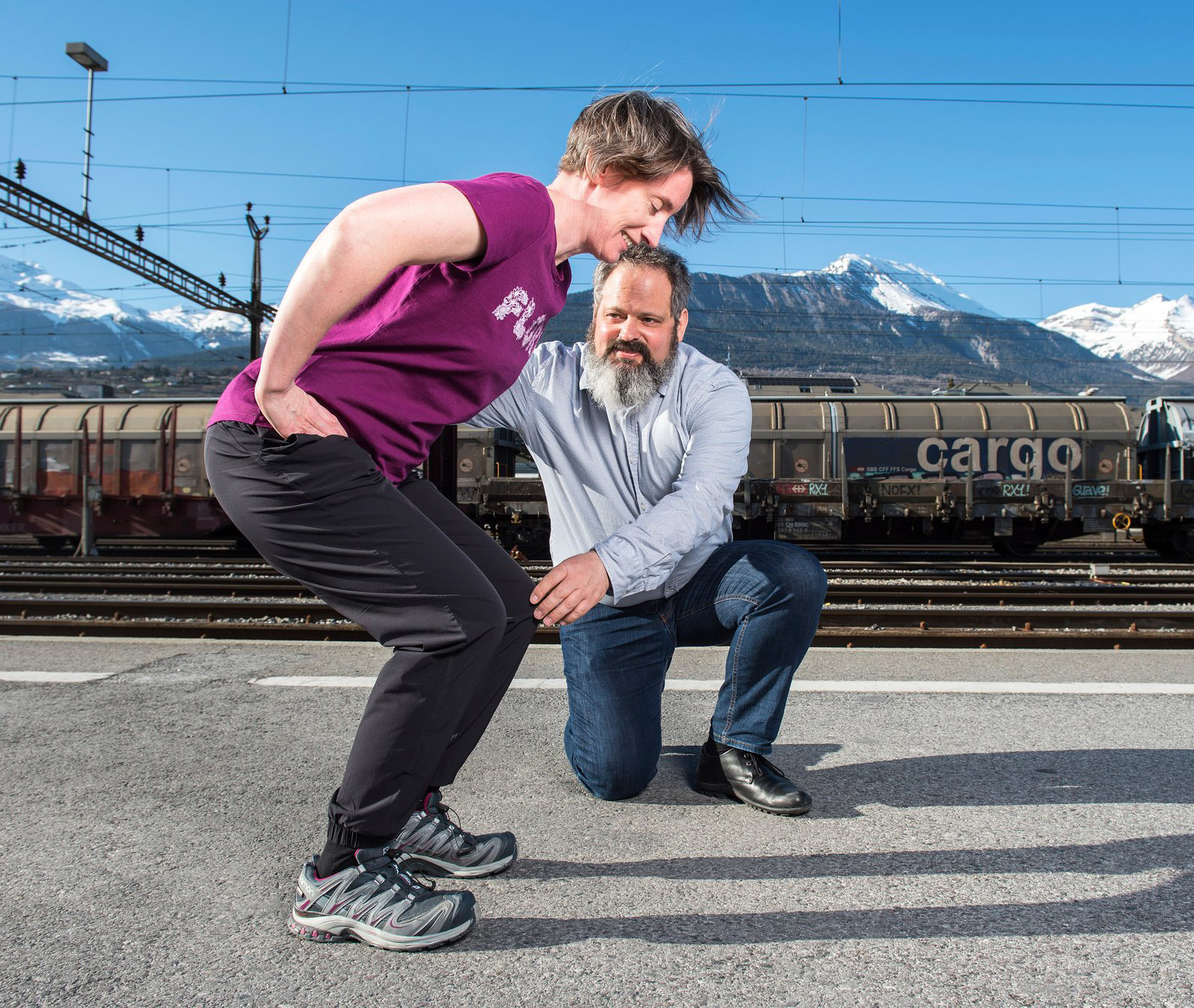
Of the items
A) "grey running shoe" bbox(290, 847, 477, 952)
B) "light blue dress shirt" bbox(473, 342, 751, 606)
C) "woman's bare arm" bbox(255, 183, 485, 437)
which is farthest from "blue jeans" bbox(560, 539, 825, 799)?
"woman's bare arm" bbox(255, 183, 485, 437)

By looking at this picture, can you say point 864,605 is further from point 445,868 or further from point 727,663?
point 445,868

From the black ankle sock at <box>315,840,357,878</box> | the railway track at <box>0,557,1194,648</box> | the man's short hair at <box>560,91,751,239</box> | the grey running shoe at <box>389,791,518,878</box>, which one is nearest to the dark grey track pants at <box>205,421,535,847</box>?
the black ankle sock at <box>315,840,357,878</box>

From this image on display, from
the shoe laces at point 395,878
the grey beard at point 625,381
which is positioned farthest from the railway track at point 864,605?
the shoe laces at point 395,878

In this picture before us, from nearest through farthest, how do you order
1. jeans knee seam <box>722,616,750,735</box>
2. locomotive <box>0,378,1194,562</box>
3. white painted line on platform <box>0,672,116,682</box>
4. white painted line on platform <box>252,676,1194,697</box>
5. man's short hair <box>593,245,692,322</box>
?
1. man's short hair <box>593,245,692,322</box>
2. jeans knee seam <box>722,616,750,735</box>
3. white painted line on platform <box>252,676,1194,697</box>
4. white painted line on platform <box>0,672,116,682</box>
5. locomotive <box>0,378,1194,562</box>

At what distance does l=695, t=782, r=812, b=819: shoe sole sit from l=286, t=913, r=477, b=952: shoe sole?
101cm

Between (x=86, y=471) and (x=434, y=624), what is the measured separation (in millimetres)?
16669

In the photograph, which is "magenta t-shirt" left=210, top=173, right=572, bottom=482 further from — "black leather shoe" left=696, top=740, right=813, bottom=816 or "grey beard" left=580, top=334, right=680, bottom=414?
"black leather shoe" left=696, top=740, right=813, bottom=816

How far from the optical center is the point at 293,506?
1771 millimetres

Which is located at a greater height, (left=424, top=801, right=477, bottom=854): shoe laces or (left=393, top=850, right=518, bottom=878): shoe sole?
(left=424, top=801, right=477, bottom=854): shoe laces

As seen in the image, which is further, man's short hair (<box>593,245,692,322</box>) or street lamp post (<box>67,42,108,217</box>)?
street lamp post (<box>67,42,108,217</box>)

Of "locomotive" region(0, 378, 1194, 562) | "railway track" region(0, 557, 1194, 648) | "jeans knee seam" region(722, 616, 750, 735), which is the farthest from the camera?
"locomotive" region(0, 378, 1194, 562)

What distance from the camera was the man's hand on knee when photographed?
2.07 m

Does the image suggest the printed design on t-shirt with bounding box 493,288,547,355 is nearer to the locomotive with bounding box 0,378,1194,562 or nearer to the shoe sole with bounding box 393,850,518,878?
the shoe sole with bounding box 393,850,518,878

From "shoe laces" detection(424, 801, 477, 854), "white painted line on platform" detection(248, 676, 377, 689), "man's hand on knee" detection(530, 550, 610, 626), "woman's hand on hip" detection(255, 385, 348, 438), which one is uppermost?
"woman's hand on hip" detection(255, 385, 348, 438)
